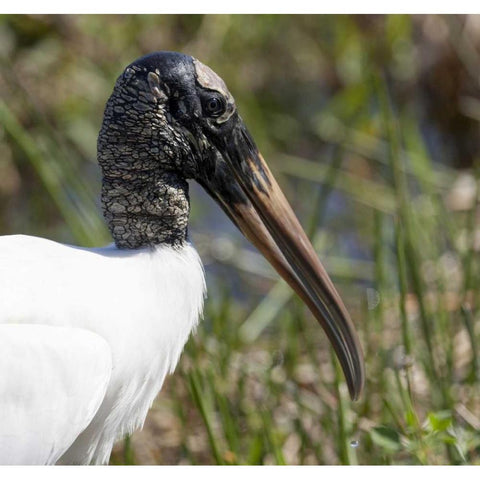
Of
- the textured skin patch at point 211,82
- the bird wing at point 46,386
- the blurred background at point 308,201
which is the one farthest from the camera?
the blurred background at point 308,201

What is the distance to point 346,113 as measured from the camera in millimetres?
5535

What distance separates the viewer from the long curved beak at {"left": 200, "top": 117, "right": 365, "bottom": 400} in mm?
2359

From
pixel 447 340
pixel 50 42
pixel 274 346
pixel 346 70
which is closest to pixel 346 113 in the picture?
pixel 346 70

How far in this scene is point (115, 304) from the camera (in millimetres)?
2236

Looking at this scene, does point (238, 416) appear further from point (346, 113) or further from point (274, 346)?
point (346, 113)

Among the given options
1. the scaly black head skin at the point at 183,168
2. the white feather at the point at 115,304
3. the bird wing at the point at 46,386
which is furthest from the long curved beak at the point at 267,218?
the bird wing at the point at 46,386

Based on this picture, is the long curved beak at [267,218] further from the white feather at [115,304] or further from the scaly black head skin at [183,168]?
the white feather at [115,304]

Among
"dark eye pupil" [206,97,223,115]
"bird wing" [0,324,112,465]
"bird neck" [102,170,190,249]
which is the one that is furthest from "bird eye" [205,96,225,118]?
"bird wing" [0,324,112,465]

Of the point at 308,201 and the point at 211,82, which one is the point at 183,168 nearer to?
the point at 211,82

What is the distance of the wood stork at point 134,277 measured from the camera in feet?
7.02

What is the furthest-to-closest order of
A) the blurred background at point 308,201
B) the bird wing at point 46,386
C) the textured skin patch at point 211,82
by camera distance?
the blurred background at point 308,201 < the textured skin patch at point 211,82 < the bird wing at point 46,386

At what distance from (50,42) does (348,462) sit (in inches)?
130

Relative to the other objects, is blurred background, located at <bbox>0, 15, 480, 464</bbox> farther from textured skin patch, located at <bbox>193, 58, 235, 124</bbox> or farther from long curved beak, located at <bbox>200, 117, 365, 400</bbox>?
textured skin patch, located at <bbox>193, 58, 235, 124</bbox>

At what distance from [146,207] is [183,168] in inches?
4.9
